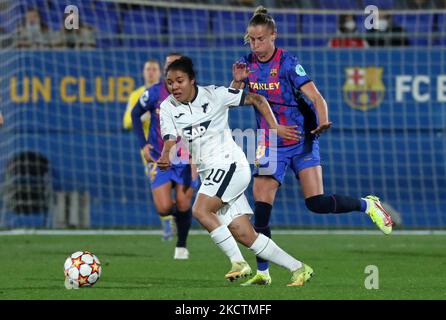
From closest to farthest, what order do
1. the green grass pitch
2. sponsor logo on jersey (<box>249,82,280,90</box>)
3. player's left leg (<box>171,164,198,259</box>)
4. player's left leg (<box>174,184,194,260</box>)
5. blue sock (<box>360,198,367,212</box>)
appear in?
the green grass pitch
sponsor logo on jersey (<box>249,82,280,90</box>)
blue sock (<box>360,198,367,212</box>)
player's left leg (<box>174,184,194,260</box>)
player's left leg (<box>171,164,198,259</box>)

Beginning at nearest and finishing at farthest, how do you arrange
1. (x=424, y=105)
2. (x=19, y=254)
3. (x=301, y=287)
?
(x=301, y=287) → (x=19, y=254) → (x=424, y=105)

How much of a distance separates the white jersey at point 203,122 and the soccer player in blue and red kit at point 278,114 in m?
0.31

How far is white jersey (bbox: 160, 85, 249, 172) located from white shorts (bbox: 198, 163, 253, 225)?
0.11 metres

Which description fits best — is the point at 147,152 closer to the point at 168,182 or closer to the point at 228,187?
the point at 168,182

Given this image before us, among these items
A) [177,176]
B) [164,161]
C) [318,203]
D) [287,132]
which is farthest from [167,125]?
[177,176]

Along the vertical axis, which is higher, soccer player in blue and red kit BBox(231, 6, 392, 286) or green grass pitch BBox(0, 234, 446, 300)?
soccer player in blue and red kit BBox(231, 6, 392, 286)

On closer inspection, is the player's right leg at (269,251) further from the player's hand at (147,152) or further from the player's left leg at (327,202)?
the player's hand at (147,152)

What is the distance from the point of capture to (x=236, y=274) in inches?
356

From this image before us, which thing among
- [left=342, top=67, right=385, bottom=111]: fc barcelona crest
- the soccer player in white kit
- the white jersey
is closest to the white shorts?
the soccer player in white kit

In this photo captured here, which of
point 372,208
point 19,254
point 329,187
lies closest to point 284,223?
point 329,187

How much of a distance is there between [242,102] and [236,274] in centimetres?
140

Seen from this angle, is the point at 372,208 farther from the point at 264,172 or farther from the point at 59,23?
the point at 59,23

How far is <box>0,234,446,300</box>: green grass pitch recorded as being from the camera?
8562mm

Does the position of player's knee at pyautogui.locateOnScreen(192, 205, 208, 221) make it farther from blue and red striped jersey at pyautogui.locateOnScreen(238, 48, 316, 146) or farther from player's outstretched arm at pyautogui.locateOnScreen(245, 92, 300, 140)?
blue and red striped jersey at pyautogui.locateOnScreen(238, 48, 316, 146)
